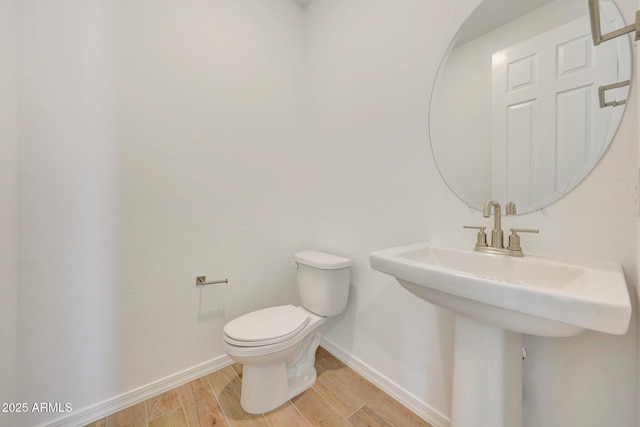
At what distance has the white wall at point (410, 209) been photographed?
0.70 meters

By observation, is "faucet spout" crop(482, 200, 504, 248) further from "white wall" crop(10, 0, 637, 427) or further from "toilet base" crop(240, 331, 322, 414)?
"toilet base" crop(240, 331, 322, 414)

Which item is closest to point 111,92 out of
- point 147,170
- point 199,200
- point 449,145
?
point 147,170

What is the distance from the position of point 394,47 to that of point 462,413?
1.55m

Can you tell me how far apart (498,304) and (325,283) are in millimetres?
930

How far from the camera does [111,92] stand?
1.14 metres

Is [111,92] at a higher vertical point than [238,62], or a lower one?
lower

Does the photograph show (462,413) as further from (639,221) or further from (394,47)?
(394,47)

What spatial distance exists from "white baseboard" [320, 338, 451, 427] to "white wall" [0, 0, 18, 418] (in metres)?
1.49

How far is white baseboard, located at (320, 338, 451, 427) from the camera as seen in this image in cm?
108

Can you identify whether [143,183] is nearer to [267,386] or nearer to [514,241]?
[267,386]

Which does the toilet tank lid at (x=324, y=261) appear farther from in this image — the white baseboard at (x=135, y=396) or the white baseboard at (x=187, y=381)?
the white baseboard at (x=135, y=396)

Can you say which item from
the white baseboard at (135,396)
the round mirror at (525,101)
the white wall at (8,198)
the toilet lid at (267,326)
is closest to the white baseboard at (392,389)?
the toilet lid at (267,326)

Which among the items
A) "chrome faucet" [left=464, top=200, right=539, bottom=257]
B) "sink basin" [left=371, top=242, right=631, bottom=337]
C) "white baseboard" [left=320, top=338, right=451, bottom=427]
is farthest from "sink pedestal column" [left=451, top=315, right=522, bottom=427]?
"white baseboard" [left=320, top=338, right=451, bottom=427]

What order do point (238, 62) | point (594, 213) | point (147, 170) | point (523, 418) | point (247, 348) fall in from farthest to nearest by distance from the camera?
point (238, 62), point (147, 170), point (247, 348), point (523, 418), point (594, 213)
